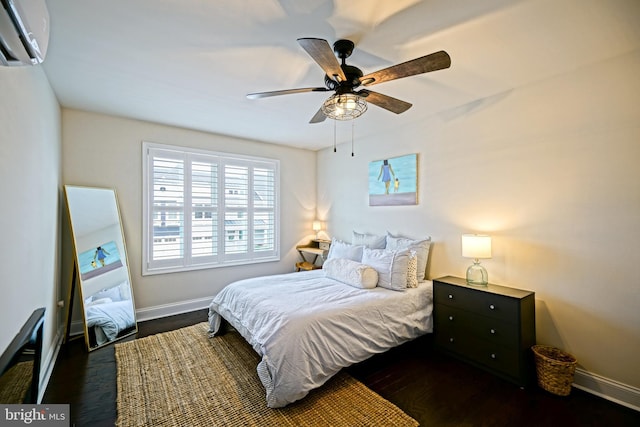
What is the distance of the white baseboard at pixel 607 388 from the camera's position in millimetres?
2047

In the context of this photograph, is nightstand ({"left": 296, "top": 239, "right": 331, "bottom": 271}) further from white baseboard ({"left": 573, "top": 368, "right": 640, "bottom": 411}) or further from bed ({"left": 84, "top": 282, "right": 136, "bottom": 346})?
white baseboard ({"left": 573, "top": 368, "right": 640, "bottom": 411})

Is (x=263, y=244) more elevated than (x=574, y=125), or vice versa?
(x=574, y=125)

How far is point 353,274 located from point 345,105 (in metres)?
1.76

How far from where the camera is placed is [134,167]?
3.59 metres

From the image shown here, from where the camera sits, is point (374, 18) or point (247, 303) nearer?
point (374, 18)

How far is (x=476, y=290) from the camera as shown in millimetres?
2564

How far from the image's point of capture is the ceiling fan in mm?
1630

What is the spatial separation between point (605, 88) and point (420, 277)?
229 cm

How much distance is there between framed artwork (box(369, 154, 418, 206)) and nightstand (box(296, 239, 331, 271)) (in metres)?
1.24

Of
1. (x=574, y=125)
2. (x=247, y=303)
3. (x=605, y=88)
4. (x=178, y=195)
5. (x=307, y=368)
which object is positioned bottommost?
(x=307, y=368)

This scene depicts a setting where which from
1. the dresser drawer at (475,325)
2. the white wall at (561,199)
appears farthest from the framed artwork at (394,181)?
the dresser drawer at (475,325)

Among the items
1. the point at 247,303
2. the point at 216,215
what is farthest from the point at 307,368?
the point at 216,215

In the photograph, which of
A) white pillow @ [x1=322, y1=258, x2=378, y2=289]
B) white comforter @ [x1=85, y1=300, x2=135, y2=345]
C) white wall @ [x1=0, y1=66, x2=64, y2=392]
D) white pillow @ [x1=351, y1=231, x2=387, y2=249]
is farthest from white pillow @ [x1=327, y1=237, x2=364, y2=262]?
white wall @ [x1=0, y1=66, x2=64, y2=392]

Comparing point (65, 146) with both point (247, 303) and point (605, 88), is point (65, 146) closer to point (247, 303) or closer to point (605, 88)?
point (247, 303)
